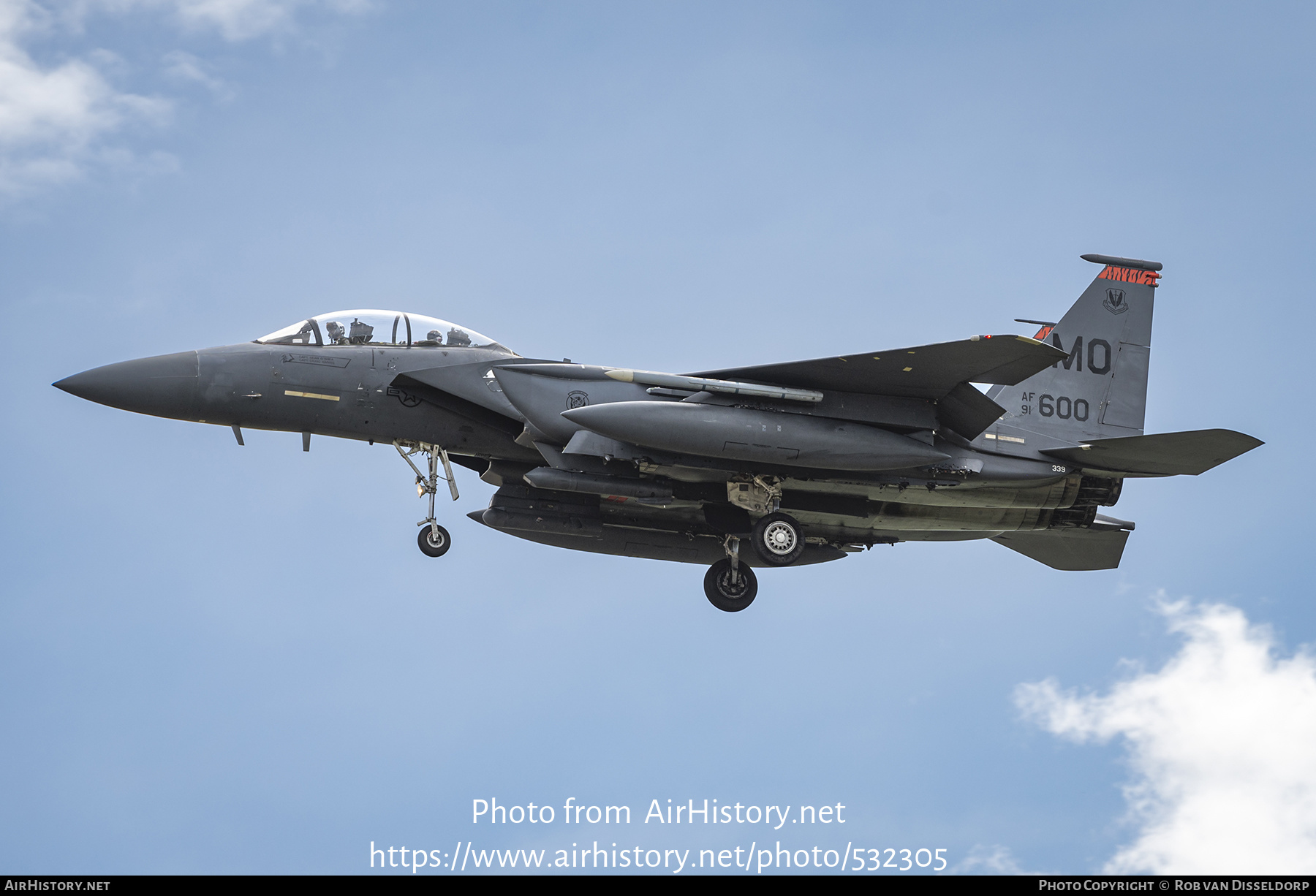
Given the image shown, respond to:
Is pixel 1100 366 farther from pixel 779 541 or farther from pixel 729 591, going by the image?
pixel 729 591

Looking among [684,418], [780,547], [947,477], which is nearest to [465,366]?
[684,418]

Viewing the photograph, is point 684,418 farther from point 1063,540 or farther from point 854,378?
point 1063,540

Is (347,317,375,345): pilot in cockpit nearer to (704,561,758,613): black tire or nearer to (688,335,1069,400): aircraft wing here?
(688,335,1069,400): aircraft wing

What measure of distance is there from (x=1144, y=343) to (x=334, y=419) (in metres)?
11.1

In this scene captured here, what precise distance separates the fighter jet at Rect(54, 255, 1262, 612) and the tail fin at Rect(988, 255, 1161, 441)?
0.08 feet

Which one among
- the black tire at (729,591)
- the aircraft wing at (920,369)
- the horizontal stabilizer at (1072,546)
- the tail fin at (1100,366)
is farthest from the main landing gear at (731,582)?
the tail fin at (1100,366)

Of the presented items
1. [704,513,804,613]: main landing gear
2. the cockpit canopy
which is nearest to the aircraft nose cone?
the cockpit canopy

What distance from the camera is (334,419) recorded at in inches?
632

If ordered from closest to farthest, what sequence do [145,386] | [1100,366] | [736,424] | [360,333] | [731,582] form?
[736,424] < [145,386] < [360,333] < [1100,366] < [731,582]

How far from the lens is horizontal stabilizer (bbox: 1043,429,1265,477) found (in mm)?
15289

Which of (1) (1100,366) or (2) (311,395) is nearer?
(2) (311,395)

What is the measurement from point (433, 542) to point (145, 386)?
3.94 meters

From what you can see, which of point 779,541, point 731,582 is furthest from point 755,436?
point 731,582

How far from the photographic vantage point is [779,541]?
1634 centimetres
